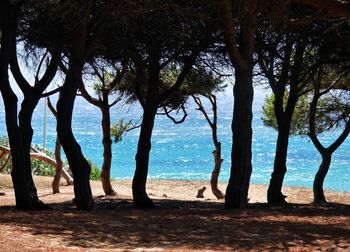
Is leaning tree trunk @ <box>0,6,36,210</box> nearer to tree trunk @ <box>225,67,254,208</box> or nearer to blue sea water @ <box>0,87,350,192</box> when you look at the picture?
tree trunk @ <box>225,67,254,208</box>

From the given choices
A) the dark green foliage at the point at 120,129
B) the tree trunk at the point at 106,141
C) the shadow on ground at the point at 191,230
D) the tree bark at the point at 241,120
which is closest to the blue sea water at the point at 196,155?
the dark green foliage at the point at 120,129

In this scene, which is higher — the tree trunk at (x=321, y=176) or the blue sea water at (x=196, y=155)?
the blue sea water at (x=196, y=155)

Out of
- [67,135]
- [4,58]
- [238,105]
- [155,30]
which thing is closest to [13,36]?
[4,58]

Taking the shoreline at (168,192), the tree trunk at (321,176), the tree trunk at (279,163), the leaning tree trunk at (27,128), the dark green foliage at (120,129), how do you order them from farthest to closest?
the dark green foliage at (120,129)
the shoreline at (168,192)
the tree trunk at (321,176)
the tree trunk at (279,163)
the leaning tree trunk at (27,128)

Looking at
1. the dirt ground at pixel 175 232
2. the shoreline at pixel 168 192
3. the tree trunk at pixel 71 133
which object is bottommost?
the dirt ground at pixel 175 232

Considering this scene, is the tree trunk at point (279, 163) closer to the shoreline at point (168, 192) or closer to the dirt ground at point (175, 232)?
the shoreline at point (168, 192)

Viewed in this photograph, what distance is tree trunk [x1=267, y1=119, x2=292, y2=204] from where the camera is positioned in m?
15.5

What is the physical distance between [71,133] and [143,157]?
8.70 ft

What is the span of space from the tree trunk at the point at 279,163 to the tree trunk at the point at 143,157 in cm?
311

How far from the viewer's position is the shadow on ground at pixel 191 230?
736 cm

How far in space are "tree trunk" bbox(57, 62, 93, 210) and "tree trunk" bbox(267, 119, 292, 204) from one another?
517 cm

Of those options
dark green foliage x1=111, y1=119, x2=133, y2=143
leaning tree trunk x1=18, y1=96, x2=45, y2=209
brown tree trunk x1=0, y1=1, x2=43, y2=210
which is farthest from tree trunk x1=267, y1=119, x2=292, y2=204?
dark green foliage x1=111, y1=119, x2=133, y2=143

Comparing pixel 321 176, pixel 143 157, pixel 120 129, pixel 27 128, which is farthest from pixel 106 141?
pixel 120 129

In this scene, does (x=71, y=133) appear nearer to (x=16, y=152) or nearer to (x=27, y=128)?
(x=27, y=128)
